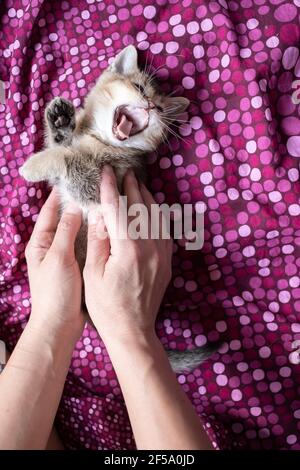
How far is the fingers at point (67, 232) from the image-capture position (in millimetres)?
1048

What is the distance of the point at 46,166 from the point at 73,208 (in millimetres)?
137

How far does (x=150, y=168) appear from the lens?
1.25 meters

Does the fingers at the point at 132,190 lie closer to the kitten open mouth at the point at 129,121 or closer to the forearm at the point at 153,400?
the kitten open mouth at the point at 129,121

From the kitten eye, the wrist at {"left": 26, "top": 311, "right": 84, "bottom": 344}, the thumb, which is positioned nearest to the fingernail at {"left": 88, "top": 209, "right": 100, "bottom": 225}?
the thumb

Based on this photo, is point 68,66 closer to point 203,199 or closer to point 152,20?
point 152,20

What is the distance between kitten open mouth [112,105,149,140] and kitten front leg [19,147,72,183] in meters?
0.16

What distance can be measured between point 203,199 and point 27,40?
0.73 metres

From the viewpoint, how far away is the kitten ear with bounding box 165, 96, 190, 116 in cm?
115

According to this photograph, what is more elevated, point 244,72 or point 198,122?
point 244,72

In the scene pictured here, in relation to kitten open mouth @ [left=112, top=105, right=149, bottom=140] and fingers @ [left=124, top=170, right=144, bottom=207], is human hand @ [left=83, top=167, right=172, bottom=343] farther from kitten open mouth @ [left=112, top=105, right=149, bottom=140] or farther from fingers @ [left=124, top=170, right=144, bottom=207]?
kitten open mouth @ [left=112, top=105, right=149, bottom=140]

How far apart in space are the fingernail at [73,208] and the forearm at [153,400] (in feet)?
1.29

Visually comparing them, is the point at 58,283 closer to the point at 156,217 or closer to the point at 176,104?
the point at 156,217

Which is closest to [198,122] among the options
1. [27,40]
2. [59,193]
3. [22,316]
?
[59,193]

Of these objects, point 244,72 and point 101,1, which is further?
point 101,1
